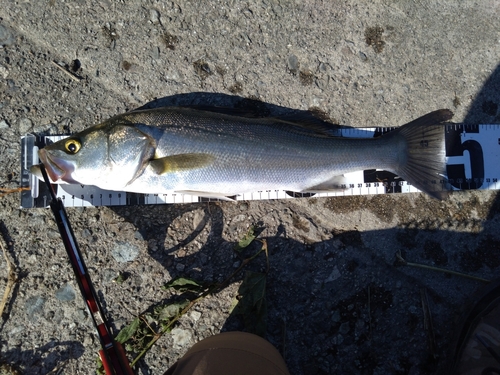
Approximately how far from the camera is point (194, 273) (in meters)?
3.21

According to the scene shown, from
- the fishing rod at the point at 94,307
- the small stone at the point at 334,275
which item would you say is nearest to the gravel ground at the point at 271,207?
the small stone at the point at 334,275

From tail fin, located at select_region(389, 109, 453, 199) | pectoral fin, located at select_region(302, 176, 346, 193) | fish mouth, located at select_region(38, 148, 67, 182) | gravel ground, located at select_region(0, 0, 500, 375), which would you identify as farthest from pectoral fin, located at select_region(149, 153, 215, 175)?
tail fin, located at select_region(389, 109, 453, 199)

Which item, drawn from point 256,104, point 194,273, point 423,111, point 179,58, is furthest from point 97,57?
point 423,111

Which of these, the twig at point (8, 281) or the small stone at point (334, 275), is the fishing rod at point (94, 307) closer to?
the twig at point (8, 281)

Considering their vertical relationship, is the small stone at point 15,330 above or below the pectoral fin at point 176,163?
below

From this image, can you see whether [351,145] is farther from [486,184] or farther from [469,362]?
[469,362]

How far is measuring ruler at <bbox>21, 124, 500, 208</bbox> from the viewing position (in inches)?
124

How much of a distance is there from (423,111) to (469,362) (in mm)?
2318

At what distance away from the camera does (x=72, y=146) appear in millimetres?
2789

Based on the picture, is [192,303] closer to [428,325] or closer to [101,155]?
[101,155]

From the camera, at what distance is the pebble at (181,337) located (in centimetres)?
314

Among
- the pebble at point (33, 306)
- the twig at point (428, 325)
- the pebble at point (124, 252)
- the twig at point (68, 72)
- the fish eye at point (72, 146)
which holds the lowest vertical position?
the twig at point (428, 325)

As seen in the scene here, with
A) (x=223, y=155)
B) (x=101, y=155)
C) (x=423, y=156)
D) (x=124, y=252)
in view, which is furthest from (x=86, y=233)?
(x=423, y=156)

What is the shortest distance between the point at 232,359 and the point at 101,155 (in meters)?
1.81
